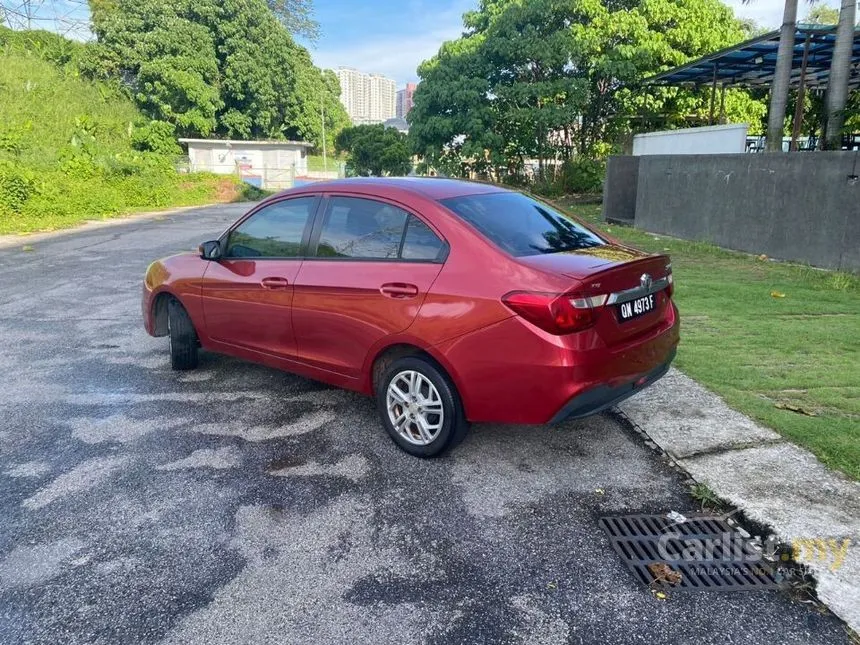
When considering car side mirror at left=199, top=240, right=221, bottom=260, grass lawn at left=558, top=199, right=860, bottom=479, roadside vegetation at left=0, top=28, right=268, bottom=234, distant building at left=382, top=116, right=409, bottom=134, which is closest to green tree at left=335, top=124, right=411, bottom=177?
distant building at left=382, top=116, right=409, bottom=134

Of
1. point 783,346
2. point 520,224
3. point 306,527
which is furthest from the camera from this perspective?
point 783,346

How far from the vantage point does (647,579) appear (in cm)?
269

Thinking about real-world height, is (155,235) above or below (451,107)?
below

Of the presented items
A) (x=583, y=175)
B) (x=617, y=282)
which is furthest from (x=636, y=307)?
(x=583, y=175)

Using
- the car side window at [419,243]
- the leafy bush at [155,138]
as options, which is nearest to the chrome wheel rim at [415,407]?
the car side window at [419,243]

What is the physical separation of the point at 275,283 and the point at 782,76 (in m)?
12.7

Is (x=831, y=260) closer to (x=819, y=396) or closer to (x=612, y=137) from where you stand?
(x=819, y=396)

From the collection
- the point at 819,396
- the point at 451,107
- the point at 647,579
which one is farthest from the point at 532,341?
the point at 451,107

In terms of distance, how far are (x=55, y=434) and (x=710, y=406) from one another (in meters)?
4.34

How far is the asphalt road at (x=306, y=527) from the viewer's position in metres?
2.42

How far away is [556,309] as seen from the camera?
10.3ft

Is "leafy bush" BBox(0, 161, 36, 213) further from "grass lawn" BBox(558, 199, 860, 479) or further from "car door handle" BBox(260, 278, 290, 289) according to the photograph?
"grass lawn" BBox(558, 199, 860, 479)

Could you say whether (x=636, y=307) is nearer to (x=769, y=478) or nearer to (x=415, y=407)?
(x=769, y=478)

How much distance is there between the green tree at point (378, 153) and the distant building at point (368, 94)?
3550 inches
